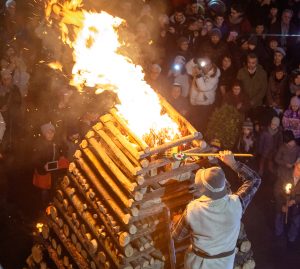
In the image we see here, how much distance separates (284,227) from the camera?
9.88 meters

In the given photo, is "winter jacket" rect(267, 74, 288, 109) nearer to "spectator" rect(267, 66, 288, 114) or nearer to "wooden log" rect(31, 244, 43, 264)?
"spectator" rect(267, 66, 288, 114)

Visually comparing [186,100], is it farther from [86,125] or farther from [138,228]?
[138,228]

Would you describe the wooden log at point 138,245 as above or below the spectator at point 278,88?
below

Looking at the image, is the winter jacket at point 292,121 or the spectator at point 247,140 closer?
the spectator at point 247,140

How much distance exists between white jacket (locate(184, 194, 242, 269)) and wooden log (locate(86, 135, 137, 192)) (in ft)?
3.02

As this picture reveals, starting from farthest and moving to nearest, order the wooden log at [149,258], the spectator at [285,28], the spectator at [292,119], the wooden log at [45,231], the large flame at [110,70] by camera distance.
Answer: the spectator at [285,28] < the spectator at [292,119] < the wooden log at [45,231] < the large flame at [110,70] < the wooden log at [149,258]

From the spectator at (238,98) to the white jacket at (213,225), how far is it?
531 centimetres

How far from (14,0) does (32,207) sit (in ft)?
18.4

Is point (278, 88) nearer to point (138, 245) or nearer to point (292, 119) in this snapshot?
point (292, 119)

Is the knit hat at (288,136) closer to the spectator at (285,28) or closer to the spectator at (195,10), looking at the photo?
the spectator at (285,28)

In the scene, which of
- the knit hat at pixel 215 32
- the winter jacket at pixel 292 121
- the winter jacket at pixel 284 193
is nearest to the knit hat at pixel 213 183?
the winter jacket at pixel 284 193

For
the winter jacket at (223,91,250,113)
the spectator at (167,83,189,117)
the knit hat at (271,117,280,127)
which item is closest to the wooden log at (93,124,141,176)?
the spectator at (167,83,189,117)

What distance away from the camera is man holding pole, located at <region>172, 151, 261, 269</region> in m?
5.79

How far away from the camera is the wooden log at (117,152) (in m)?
6.31
